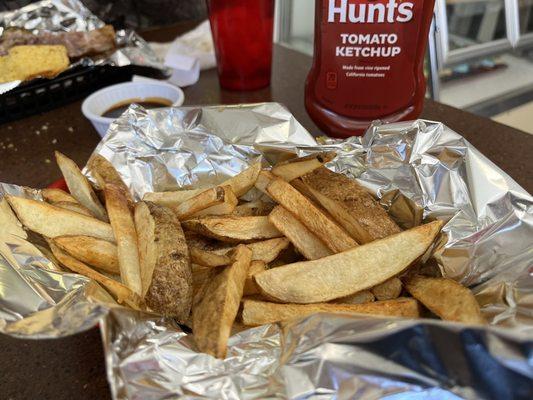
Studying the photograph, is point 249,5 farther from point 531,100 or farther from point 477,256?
point 531,100

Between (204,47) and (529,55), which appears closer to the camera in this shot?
(204,47)

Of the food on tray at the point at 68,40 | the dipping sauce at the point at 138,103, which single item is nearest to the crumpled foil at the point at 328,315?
the dipping sauce at the point at 138,103

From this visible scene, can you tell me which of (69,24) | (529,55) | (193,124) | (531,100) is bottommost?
(531,100)

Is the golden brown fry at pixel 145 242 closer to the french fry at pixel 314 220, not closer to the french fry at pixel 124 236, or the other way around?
the french fry at pixel 124 236

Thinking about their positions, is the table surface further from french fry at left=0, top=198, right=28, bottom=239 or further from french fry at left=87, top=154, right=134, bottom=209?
french fry at left=87, top=154, right=134, bottom=209

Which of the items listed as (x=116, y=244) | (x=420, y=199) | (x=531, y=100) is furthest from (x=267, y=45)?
(x=531, y=100)

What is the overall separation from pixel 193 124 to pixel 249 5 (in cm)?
67

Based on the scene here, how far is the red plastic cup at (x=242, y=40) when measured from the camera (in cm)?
159

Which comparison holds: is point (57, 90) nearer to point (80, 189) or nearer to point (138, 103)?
point (138, 103)

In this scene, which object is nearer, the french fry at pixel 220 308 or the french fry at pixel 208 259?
the french fry at pixel 220 308

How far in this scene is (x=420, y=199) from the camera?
973mm

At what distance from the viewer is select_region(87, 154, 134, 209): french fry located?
979 mm

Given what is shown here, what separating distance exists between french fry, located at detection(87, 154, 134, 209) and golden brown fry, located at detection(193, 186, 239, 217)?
18 cm

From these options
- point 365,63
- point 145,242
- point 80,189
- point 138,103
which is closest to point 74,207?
point 80,189
